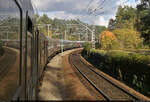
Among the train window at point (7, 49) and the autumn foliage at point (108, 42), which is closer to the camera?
the train window at point (7, 49)

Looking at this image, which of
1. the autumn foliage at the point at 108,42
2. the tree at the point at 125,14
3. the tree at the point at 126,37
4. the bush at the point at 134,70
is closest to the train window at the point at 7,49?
the bush at the point at 134,70

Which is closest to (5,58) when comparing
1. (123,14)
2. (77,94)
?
(77,94)

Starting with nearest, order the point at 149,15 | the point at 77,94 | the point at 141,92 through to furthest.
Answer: the point at 77,94 < the point at 141,92 < the point at 149,15

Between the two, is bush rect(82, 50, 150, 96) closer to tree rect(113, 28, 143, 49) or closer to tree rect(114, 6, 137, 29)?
tree rect(113, 28, 143, 49)

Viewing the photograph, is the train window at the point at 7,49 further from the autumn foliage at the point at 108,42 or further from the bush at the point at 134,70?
the autumn foliage at the point at 108,42

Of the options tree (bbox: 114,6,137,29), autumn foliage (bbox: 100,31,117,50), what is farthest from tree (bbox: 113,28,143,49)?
tree (bbox: 114,6,137,29)

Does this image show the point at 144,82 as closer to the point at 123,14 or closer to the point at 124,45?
the point at 124,45

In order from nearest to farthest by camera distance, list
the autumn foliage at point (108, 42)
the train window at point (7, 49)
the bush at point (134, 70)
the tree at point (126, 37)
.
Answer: the train window at point (7, 49), the bush at point (134, 70), the autumn foliage at point (108, 42), the tree at point (126, 37)

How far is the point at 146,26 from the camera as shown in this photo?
15.9 metres

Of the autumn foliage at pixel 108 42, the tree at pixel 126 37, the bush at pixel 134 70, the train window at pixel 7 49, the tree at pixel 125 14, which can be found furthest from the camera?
the tree at pixel 125 14

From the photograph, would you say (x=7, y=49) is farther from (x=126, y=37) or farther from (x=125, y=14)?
(x=125, y=14)

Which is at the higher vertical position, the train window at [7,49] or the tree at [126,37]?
the tree at [126,37]

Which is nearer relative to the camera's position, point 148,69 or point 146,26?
point 148,69

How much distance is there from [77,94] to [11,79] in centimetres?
792
